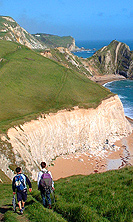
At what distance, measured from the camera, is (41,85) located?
5456 centimetres

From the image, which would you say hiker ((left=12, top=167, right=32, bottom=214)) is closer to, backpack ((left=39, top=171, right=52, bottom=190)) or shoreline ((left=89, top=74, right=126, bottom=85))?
backpack ((left=39, top=171, right=52, bottom=190))

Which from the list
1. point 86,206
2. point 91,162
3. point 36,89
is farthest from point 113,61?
→ point 86,206

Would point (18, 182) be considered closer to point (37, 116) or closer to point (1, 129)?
point (1, 129)

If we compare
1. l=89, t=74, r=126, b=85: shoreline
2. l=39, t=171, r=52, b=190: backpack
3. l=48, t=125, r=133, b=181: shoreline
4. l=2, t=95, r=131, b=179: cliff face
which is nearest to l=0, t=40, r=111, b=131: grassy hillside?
l=2, t=95, r=131, b=179: cliff face

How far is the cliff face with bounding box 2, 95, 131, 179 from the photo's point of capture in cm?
3225

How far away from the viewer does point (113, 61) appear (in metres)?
171

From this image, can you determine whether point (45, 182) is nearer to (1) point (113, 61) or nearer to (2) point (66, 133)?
(2) point (66, 133)

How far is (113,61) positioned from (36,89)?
132 m

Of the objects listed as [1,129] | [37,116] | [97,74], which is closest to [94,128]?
[37,116]

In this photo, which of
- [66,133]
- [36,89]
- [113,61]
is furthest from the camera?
[113,61]

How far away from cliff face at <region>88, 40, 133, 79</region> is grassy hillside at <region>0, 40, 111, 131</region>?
301ft

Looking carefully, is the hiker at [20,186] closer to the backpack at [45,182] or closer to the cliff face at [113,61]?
the backpack at [45,182]

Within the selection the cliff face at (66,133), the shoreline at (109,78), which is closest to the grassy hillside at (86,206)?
the cliff face at (66,133)

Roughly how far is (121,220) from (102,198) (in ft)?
6.80
